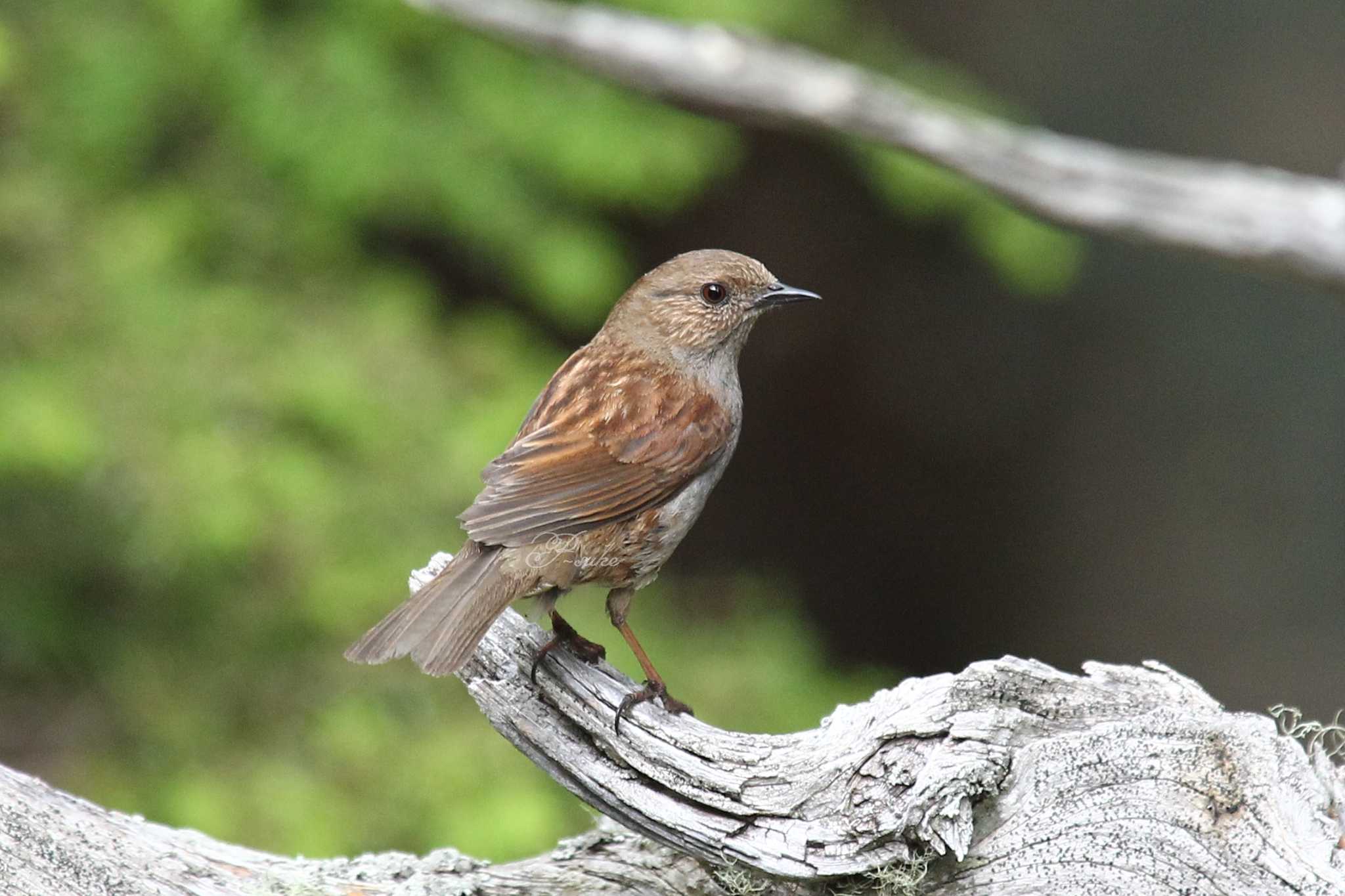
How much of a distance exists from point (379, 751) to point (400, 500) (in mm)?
977

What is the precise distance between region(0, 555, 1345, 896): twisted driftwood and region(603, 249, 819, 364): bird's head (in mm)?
1179

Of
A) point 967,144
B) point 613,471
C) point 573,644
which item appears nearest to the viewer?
point 573,644

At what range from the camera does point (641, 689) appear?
3545mm

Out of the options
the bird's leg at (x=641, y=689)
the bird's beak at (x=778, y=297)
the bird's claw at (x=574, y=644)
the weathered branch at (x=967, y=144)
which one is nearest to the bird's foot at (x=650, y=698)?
the bird's leg at (x=641, y=689)

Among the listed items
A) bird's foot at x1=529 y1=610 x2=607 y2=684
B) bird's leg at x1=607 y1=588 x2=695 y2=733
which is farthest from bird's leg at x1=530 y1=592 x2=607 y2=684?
bird's leg at x1=607 y1=588 x2=695 y2=733

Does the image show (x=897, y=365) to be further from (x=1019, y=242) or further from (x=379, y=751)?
(x=379, y=751)

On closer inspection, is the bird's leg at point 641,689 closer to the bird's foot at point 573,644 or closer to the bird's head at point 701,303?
the bird's foot at point 573,644

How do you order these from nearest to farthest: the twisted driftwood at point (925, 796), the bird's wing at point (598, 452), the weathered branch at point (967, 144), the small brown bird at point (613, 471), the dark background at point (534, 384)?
1. the twisted driftwood at point (925, 796)
2. the small brown bird at point (613, 471)
3. the bird's wing at point (598, 452)
4. the dark background at point (534, 384)
5. the weathered branch at point (967, 144)

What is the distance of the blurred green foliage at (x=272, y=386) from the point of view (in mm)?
4992

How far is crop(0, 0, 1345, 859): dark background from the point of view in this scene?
16.9 ft

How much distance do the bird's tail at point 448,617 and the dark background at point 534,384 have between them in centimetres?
160

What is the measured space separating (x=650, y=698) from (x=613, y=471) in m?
0.65

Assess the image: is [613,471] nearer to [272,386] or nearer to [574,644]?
[574,644]

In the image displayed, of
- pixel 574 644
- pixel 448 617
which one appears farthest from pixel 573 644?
pixel 448 617
